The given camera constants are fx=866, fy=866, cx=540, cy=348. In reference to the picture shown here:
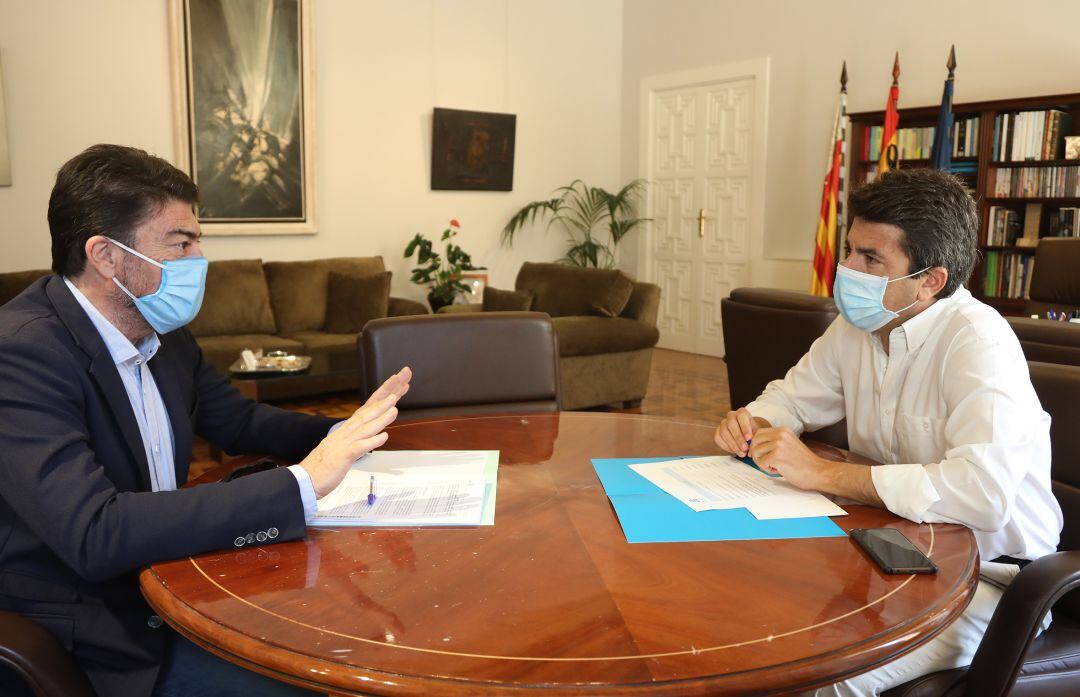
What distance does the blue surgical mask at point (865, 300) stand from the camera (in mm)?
1795

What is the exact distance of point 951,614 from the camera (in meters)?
1.09

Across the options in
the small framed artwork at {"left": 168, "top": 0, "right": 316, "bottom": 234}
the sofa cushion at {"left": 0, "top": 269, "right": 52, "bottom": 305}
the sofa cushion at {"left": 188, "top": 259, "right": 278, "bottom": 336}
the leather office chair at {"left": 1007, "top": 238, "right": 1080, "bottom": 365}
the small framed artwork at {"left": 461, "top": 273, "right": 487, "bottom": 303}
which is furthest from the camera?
the small framed artwork at {"left": 461, "top": 273, "right": 487, "bottom": 303}

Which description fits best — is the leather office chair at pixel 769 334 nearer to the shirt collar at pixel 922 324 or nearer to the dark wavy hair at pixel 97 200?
the shirt collar at pixel 922 324

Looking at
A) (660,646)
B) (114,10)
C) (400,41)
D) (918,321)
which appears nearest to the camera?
(660,646)

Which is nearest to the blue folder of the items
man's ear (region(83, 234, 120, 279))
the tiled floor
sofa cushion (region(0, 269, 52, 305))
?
man's ear (region(83, 234, 120, 279))

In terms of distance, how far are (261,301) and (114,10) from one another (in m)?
2.15

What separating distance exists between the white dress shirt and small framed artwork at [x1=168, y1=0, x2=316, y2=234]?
527 centimetres

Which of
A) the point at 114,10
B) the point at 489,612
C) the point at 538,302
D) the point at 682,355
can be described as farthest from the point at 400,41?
the point at 489,612

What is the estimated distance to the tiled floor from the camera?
545cm

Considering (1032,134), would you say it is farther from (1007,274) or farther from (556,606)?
(556,606)

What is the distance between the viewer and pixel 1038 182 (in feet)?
17.5

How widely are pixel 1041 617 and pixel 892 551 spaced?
27cm

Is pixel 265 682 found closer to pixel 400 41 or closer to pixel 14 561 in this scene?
pixel 14 561

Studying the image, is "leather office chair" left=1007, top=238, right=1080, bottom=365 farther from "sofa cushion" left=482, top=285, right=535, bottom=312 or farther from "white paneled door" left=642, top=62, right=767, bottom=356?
"sofa cushion" left=482, top=285, right=535, bottom=312
